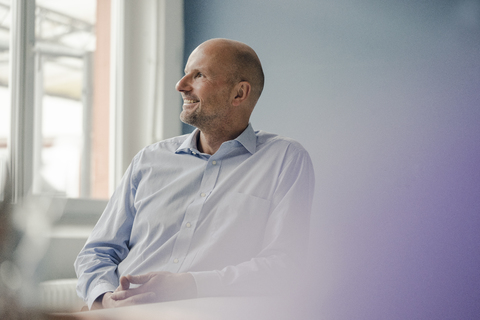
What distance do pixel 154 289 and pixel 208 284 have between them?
0.13 meters

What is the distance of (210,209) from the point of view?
1.27 m

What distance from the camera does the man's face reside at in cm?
142

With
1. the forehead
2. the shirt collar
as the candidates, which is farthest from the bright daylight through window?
the forehead

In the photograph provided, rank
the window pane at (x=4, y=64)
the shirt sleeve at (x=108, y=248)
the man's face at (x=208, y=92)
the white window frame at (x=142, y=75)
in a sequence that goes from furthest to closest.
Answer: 1. the white window frame at (x=142, y=75)
2. the window pane at (x=4, y=64)
3. the man's face at (x=208, y=92)
4. the shirt sleeve at (x=108, y=248)

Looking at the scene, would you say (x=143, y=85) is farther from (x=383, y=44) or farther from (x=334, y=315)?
(x=334, y=315)

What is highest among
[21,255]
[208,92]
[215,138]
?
[208,92]

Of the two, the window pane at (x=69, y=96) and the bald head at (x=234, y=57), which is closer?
the bald head at (x=234, y=57)

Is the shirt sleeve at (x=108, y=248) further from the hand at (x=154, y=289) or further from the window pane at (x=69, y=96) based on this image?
the window pane at (x=69, y=96)

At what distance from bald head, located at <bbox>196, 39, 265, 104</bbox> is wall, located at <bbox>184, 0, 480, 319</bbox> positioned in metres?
0.52

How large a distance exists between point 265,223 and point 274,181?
125mm

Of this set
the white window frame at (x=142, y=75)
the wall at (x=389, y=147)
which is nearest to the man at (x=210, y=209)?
the wall at (x=389, y=147)

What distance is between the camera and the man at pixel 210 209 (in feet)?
3.62

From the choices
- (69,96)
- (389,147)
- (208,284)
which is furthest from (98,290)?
(69,96)

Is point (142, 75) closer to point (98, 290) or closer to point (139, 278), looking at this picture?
point (98, 290)
